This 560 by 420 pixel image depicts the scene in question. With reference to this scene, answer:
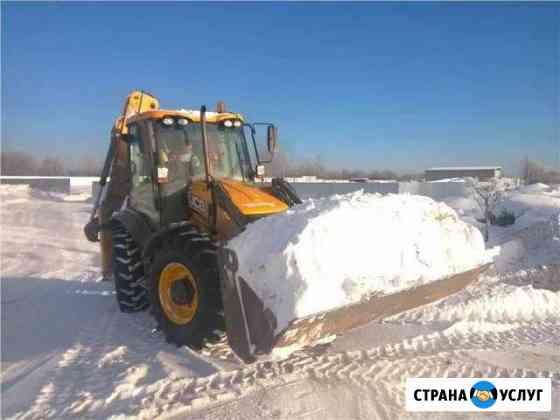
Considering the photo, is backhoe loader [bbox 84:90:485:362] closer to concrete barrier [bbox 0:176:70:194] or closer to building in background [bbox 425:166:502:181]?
concrete barrier [bbox 0:176:70:194]

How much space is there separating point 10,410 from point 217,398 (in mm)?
1549

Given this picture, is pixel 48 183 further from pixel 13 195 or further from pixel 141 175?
pixel 141 175

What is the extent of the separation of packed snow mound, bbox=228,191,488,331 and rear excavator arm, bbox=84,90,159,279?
387 centimetres

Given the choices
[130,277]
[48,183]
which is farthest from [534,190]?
[48,183]

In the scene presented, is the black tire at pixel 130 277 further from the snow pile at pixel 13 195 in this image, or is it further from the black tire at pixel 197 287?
the snow pile at pixel 13 195

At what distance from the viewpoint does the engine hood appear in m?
4.91

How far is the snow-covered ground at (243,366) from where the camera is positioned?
366 cm

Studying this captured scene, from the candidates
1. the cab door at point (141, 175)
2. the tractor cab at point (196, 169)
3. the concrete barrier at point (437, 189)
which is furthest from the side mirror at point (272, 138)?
the concrete barrier at point (437, 189)

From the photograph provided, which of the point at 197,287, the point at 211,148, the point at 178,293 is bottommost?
the point at 178,293

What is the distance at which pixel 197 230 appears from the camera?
16.1 feet

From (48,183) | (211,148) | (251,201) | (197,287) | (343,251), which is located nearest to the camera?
(343,251)

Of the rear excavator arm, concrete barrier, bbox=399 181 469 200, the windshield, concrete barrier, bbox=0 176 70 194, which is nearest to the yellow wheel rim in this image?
the windshield

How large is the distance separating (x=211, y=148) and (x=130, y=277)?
185cm

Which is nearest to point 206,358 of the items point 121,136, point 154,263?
point 154,263
